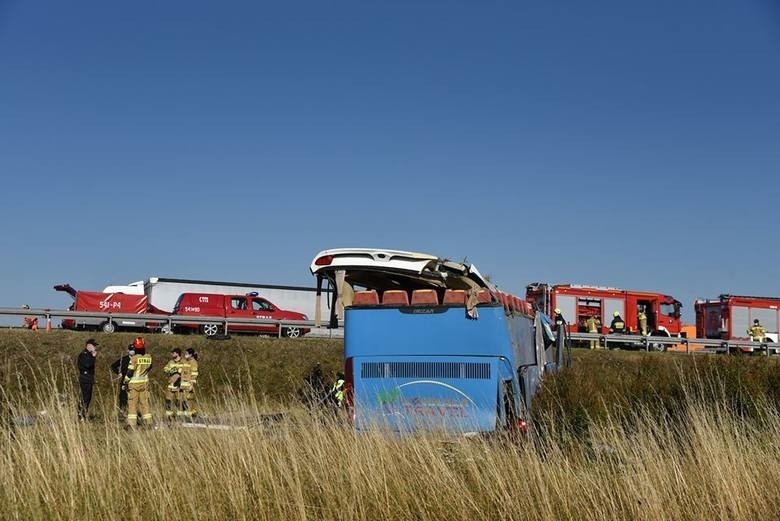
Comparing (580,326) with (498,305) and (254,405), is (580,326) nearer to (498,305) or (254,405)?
(498,305)

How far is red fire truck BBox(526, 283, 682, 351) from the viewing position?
3672cm

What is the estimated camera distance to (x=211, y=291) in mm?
38844

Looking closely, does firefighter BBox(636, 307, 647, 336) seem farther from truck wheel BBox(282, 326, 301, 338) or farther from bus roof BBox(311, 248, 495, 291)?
bus roof BBox(311, 248, 495, 291)

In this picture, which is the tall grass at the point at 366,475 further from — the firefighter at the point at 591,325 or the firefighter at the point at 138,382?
the firefighter at the point at 591,325

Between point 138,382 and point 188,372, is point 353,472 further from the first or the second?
point 188,372

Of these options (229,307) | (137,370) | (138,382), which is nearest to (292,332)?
(229,307)

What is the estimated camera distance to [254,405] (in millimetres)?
7156

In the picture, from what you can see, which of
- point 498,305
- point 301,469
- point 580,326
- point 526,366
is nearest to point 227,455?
point 301,469

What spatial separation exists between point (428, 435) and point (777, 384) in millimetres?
5680

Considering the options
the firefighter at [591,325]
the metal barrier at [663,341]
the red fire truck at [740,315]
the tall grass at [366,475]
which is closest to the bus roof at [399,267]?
the tall grass at [366,475]

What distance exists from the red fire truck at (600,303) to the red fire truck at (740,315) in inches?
148

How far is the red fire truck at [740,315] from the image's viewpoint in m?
40.1

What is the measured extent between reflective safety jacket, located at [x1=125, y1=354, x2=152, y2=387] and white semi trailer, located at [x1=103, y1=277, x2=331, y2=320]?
1951cm

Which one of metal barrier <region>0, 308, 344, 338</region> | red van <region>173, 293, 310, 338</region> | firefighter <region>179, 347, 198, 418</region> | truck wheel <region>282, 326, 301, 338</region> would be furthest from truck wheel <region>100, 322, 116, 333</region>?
firefighter <region>179, 347, 198, 418</region>
